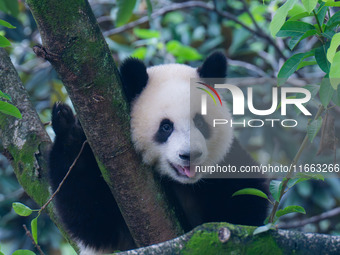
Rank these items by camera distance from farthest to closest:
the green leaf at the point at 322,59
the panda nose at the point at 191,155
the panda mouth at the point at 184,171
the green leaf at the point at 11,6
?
the green leaf at the point at 11,6 < the panda mouth at the point at 184,171 < the panda nose at the point at 191,155 < the green leaf at the point at 322,59

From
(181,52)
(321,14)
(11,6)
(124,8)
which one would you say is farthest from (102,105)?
(181,52)

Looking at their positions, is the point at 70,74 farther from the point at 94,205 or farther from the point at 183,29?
the point at 183,29

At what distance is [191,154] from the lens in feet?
9.64

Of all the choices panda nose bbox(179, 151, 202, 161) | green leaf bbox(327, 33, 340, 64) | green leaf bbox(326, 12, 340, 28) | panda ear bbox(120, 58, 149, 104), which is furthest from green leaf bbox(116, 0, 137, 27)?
green leaf bbox(327, 33, 340, 64)

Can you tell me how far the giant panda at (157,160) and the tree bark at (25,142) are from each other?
27cm

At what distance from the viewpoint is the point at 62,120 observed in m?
3.01

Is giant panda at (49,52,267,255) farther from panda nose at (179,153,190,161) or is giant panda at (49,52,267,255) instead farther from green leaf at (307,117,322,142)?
green leaf at (307,117,322,142)

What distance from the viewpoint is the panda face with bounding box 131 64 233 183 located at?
2996 millimetres

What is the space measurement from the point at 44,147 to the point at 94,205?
1.97 ft

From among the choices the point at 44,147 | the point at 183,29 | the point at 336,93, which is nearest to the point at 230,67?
the point at 183,29

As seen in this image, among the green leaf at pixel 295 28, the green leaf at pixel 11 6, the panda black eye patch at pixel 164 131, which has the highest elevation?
the green leaf at pixel 11 6

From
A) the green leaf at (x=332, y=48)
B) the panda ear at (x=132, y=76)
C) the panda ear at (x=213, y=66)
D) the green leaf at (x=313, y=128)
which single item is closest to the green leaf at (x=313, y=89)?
the green leaf at (x=313, y=128)

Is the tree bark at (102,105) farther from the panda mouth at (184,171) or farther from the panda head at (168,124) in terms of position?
the panda mouth at (184,171)

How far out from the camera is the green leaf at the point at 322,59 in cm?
220
